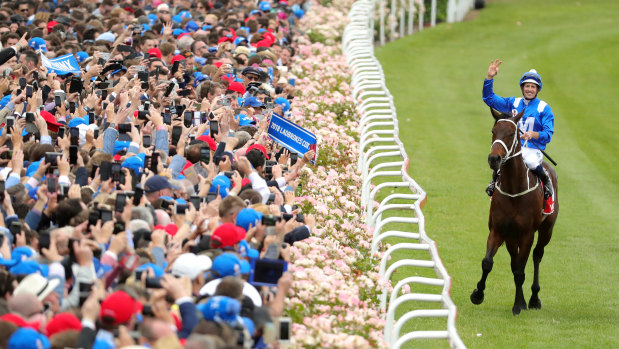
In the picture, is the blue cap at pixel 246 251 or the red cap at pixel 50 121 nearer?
the blue cap at pixel 246 251

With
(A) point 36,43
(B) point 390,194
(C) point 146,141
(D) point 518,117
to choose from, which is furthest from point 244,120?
(A) point 36,43

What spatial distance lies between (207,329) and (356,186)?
532 cm

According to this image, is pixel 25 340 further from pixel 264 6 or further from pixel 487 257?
pixel 264 6

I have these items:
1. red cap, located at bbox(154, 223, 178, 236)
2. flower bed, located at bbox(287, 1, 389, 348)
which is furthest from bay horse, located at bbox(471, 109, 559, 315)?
red cap, located at bbox(154, 223, 178, 236)

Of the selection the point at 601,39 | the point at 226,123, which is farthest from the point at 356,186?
the point at 601,39

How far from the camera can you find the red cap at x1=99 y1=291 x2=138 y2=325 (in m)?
5.43

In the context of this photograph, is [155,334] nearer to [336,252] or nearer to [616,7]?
[336,252]

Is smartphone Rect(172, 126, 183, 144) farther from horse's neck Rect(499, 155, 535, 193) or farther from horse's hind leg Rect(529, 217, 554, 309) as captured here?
horse's hind leg Rect(529, 217, 554, 309)

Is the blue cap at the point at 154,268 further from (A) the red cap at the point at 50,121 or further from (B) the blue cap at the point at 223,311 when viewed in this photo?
(A) the red cap at the point at 50,121

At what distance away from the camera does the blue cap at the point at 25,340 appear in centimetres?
520

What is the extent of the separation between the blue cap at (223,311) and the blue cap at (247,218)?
1354 millimetres

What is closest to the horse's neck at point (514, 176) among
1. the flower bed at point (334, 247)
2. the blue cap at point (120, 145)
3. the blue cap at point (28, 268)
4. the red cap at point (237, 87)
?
the flower bed at point (334, 247)

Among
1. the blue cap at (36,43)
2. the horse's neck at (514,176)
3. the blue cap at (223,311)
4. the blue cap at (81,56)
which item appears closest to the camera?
the blue cap at (223,311)

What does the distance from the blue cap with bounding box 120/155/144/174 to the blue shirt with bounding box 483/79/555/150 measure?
3.76 metres
